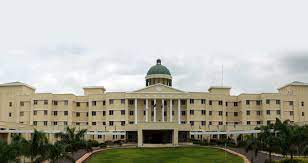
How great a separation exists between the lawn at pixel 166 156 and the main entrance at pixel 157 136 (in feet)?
50.7

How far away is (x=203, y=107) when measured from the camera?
10381 centimetres

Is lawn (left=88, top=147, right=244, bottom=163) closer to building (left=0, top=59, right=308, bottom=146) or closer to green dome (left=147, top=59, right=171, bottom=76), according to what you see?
building (left=0, top=59, right=308, bottom=146)

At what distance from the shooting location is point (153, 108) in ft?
336

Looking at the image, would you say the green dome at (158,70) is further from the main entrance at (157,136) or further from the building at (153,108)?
the main entrance at (157,136)

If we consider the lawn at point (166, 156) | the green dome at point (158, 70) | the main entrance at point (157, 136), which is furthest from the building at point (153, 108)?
the lawn at point (166, 156)

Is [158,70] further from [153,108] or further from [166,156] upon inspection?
[166,156]

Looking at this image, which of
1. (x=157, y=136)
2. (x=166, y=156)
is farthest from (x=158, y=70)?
(x=166, y=156)

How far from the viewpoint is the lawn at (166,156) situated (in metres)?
63.3

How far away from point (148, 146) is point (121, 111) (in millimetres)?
17305

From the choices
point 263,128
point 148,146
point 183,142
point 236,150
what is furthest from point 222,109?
point 263,128

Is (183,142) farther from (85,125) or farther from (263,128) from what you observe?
(263,128)

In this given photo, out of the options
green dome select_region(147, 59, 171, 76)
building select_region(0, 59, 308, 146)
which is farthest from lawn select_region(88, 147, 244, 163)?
green dome select_region(147, 59, 171, 76)

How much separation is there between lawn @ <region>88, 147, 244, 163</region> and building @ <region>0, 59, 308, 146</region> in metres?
21.5

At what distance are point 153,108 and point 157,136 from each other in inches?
313
